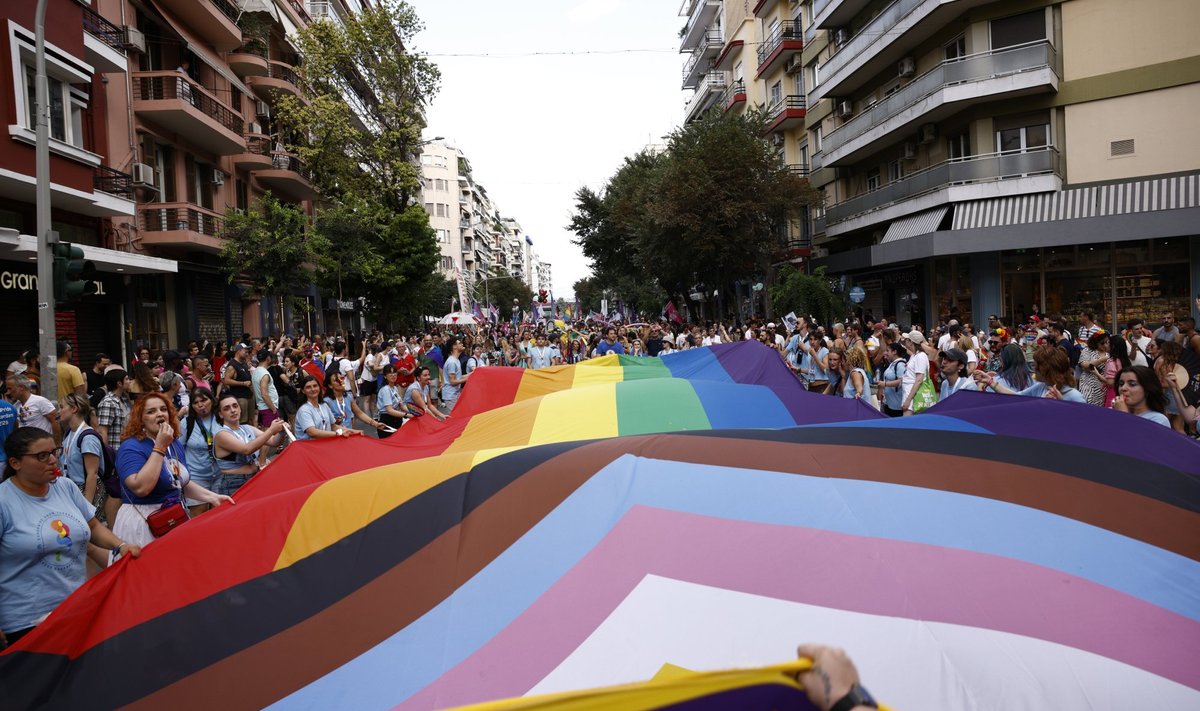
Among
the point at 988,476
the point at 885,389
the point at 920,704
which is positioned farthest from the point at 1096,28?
the point at 920,704

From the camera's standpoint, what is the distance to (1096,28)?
2417 cm

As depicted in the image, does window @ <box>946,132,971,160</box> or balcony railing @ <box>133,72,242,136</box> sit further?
window @ <box>946,132,971,160</box>

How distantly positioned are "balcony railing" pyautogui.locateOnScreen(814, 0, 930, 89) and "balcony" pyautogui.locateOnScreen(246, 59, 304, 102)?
73.4ft

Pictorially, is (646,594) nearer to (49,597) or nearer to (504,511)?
(504,511)

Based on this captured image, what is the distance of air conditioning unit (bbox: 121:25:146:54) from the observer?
22.4 m

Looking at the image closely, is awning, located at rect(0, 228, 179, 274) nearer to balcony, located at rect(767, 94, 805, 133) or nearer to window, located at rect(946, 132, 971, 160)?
window, located at rect(946, 132, 971, 160)

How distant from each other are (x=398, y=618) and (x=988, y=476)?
126 inches

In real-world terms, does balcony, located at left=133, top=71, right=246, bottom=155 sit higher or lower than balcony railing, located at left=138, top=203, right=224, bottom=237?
higher

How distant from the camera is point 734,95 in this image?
48469 millimetres

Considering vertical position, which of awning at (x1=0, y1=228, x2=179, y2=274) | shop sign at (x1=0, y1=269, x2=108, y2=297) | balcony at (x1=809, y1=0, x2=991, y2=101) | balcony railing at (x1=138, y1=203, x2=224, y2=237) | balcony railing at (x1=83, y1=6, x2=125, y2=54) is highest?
balcony at (x1=809, y1=0, x2=991, y2=101)

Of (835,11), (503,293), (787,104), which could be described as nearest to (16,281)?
(835,11)

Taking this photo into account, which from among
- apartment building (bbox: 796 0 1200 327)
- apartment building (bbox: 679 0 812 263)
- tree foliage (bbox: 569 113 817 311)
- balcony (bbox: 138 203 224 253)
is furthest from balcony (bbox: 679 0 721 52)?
balcony (bbox: 138 203 224 253)

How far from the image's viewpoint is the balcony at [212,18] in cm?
2573

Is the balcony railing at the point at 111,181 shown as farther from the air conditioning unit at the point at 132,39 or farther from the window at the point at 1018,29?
the window at the point at 1018,29
